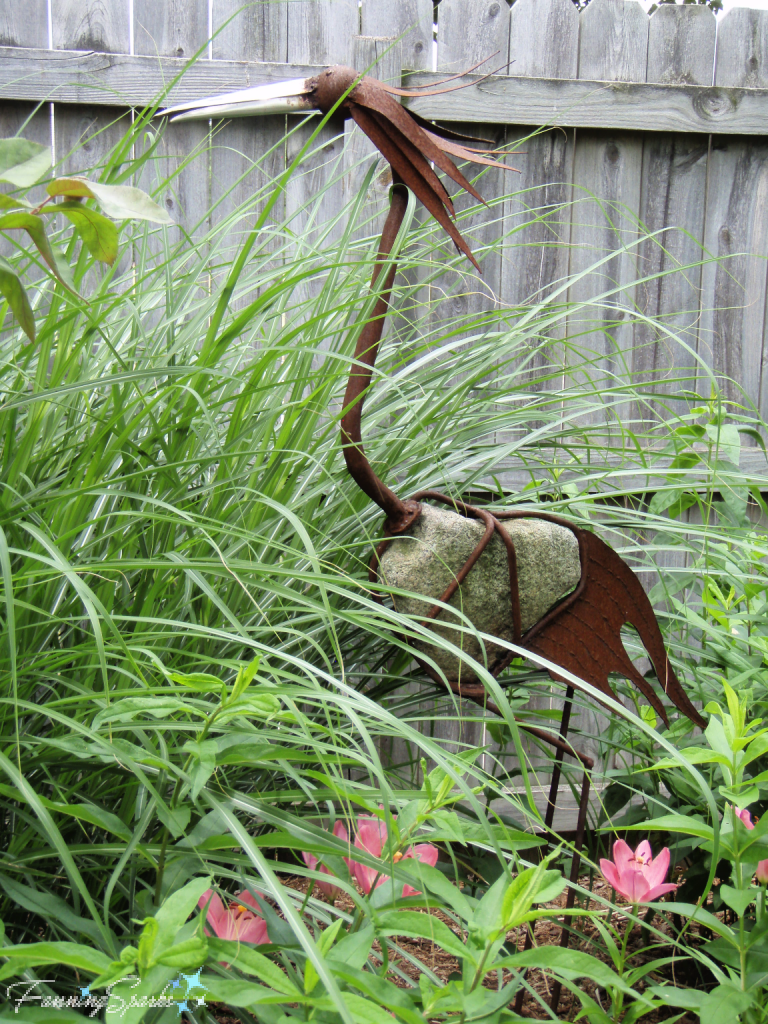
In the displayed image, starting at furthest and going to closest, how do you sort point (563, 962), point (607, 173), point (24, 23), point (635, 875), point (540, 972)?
point (607, 173) < point (24, 23) < point (540, 972) < point (635, 875) < point (563, 962)

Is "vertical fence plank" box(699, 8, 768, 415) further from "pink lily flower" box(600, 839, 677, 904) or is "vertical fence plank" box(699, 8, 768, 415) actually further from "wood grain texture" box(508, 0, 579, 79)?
"pink lily flower" box(600, 839, 677, 904)

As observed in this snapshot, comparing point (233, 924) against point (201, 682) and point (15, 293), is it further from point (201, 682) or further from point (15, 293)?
point (15, 293)

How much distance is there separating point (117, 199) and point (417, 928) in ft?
1.48

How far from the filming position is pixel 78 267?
842 mm

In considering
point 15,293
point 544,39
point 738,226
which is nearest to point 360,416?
point 15,293

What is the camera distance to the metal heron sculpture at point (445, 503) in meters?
0.77

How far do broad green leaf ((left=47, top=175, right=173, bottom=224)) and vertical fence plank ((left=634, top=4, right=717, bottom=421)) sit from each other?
197 cm

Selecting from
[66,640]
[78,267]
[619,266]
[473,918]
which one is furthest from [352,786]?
[619,266]

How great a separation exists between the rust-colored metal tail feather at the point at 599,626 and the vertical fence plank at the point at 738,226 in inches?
64.0

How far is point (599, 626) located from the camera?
818mm

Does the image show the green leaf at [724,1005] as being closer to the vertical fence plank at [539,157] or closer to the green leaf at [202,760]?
the green leaf at [202,760]

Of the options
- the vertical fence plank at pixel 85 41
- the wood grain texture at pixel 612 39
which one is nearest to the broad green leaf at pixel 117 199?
the vertical fence plank at pixel 85 41

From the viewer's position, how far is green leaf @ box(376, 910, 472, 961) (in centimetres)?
47

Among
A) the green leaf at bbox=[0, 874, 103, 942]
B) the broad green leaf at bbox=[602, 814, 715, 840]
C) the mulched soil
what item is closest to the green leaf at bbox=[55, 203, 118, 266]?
the green leaf at bbox=[0, 874, 103, 942]
